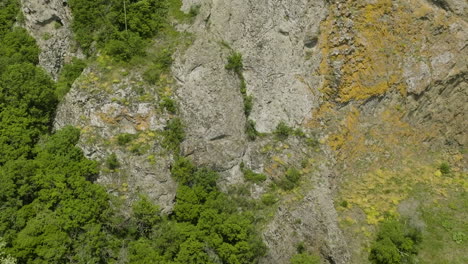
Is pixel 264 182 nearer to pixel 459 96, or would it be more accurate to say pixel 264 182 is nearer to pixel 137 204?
pixel 137 204

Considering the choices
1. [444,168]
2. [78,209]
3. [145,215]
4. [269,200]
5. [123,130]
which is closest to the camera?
[78,209]

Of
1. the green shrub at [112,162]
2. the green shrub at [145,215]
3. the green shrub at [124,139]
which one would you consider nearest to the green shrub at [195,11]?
the green shrub at [124,139]

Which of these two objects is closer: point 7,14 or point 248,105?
point 248,105

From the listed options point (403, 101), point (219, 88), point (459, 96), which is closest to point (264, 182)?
point (219, 88)

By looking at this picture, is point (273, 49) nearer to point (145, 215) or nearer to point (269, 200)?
point (269, 200)

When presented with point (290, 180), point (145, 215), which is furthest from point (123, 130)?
point (290, 180)

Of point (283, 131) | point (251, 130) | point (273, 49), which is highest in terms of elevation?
point (273, 49)
